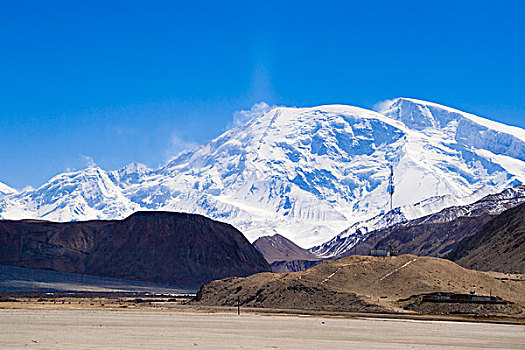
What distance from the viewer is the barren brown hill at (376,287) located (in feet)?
344

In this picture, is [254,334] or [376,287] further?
[376,287]

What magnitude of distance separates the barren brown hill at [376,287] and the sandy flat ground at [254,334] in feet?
62.7

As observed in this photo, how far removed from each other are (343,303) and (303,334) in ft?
143

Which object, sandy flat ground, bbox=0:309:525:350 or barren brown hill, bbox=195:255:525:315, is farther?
barren brown hill, bbox=195:255:525:315

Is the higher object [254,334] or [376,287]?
[376,287]

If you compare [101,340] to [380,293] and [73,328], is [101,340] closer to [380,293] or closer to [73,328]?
[73,328]

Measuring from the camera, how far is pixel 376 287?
113812mm

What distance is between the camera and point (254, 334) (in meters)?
63.3

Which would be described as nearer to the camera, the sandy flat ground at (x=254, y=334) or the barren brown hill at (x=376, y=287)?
the sandy flat ground at (x=254, y=334)

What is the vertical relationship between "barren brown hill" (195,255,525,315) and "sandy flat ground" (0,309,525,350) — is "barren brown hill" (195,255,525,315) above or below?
above

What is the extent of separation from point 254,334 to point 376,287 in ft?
173

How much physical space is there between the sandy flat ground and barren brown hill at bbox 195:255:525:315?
19.1 metres

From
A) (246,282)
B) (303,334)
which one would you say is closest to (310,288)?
(246,282)

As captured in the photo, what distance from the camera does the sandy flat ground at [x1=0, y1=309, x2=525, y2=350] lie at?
52344 mm
